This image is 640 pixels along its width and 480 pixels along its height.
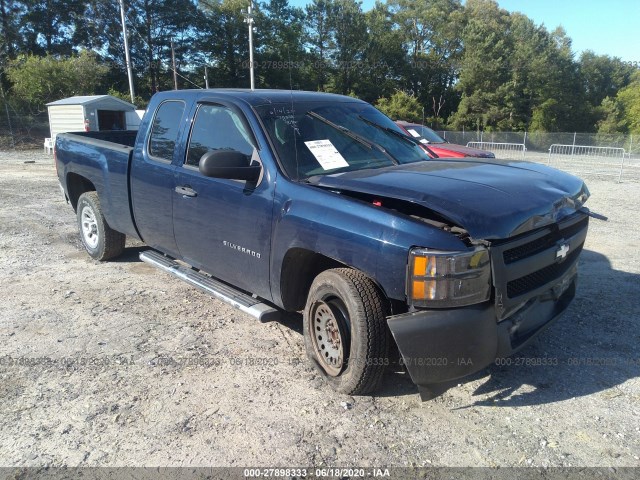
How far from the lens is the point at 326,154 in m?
3.77

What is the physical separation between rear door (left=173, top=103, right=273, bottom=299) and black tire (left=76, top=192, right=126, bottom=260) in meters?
1.86

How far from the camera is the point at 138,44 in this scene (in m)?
47.1

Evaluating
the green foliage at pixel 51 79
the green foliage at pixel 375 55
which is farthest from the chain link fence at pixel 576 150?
the green foliage at pixel 51 79

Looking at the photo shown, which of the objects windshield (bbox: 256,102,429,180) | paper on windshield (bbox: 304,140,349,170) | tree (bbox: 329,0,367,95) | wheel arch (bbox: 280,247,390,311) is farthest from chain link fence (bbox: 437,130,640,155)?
wheel arch (bbox: 280,247,390,311)

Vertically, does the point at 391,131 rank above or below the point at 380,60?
below

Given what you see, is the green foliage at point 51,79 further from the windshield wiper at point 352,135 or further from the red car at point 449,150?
the windshield wiper at point 352,135

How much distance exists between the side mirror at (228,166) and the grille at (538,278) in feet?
6.27

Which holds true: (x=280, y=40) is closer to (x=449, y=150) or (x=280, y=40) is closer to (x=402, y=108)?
(x=402, y=108)

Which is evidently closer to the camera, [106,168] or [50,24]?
[106,168]

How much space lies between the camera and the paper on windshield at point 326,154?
3715 millimetres

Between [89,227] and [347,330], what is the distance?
14.6 feet

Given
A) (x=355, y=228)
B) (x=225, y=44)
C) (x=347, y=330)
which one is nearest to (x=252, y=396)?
(x=347, y=330)

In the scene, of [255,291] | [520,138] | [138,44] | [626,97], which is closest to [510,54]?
[626,97]

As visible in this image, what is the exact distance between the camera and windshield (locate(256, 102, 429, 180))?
3.69 metres
